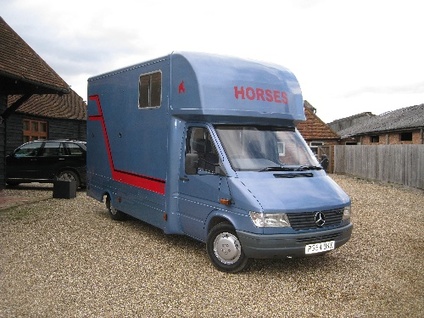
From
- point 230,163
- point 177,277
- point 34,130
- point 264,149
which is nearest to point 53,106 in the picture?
point 34,130

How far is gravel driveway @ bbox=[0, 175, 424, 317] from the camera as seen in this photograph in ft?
14.8

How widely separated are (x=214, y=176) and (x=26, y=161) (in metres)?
10.3

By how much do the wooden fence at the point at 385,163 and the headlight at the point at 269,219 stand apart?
541 inches

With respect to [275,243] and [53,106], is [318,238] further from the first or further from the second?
[53,106]

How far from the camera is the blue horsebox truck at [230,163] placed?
5324 millimetres

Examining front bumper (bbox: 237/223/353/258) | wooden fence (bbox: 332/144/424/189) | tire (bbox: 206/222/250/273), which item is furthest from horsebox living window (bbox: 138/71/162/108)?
wooden fence (bbox: 332/144/424/189)

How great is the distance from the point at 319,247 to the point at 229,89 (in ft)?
8.25

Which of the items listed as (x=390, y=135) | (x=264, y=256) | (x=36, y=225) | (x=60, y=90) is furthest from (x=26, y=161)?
(x=390, y=135)

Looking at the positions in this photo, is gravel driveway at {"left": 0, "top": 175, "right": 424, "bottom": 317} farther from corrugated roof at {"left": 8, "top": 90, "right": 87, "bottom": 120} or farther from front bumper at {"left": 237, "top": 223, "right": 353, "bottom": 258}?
corrugated roof at {"left": 8, "top": 90, "right": 87, "bottom": 120}

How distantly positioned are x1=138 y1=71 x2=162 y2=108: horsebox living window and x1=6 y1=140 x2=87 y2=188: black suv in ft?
23.3

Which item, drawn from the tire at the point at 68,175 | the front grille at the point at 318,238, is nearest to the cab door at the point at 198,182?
the front grille at the point at 318,238

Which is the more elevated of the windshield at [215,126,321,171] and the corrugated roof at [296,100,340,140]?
the corrugated roof at [296,100,340,140]

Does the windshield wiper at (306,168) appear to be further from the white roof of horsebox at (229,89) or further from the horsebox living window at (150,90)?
the horsebox living window at (150,90)

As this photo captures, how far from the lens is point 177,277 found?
549 cm
